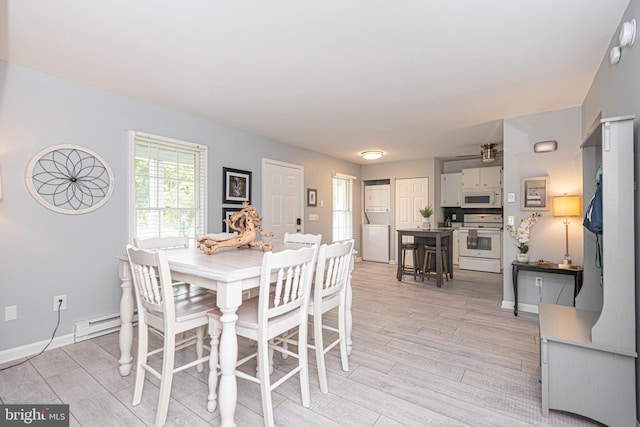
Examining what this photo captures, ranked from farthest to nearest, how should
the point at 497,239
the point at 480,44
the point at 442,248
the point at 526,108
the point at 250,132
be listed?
the point at 497,239, the point at 442,248, the point at 250,132, the point at 526,108, the point at 480,44

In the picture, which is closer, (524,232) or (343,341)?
(343,341)

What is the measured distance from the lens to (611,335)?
5.12 feet

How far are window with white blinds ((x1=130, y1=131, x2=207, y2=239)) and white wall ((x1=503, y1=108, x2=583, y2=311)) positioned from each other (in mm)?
3816

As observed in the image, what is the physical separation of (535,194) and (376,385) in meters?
3.00

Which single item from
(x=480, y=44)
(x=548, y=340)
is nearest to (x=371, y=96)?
(x=480, y=44)

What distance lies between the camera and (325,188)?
6207 mm

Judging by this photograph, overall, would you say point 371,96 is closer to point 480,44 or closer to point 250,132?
point 480,44

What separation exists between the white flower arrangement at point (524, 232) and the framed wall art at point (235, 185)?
3504mm

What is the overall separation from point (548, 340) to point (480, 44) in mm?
1973

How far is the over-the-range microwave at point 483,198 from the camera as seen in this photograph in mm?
6195

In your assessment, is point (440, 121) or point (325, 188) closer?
point (440, 121)

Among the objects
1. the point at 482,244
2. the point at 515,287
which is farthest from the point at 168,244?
the point at 482,244

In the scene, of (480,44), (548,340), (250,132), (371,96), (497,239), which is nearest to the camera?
(548,340)

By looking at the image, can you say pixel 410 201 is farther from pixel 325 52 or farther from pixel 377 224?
pixel 325 52
